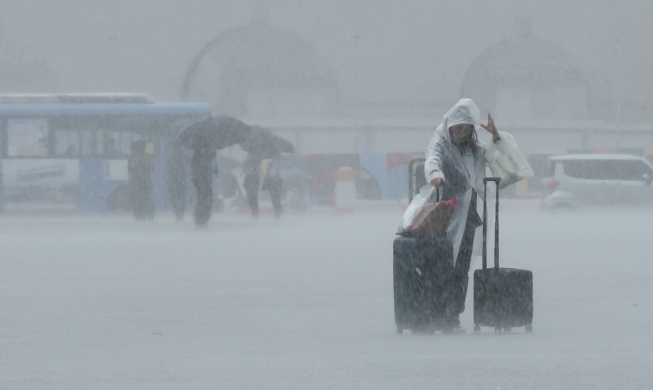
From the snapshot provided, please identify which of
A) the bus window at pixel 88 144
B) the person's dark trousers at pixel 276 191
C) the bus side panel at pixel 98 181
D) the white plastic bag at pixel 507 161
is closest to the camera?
the white plastic bag at pixel 507 161

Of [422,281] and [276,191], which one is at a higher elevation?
[422,281]

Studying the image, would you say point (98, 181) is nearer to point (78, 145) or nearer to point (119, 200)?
point (119, 200)

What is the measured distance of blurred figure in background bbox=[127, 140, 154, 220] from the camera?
866 inches

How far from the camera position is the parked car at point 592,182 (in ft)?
82.5

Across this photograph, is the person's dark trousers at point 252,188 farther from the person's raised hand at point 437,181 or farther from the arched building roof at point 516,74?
the arched building roof at point 516,74

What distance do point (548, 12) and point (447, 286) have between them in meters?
32.1

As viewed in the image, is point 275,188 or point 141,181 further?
point 275,188

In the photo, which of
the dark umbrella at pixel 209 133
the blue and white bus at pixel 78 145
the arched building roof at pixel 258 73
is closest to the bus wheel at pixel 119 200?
the blue and white bus at pixel 78 145

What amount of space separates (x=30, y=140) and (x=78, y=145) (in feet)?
3.83

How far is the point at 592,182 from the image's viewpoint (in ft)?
82.6

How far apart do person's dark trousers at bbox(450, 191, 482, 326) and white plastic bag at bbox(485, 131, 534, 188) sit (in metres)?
0.21

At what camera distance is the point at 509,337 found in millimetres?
6500

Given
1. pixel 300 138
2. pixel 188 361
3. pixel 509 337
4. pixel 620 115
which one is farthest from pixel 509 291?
pixel 620 115

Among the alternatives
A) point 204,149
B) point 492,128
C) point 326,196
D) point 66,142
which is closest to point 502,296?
point 492,128
